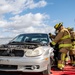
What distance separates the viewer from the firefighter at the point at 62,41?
28.6 ft

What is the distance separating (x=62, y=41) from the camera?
8797 millimetres

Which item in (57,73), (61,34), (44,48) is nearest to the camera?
(44,48)

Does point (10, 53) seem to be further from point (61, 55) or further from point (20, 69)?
point (61, 55)

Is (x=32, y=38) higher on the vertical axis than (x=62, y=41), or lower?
higher

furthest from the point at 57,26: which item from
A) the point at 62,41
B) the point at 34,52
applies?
the point at 34,52

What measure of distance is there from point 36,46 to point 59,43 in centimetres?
192

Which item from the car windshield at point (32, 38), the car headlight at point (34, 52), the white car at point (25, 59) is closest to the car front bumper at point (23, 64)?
the white car at point (25, 59)

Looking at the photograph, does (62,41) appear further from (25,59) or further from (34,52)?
(25,59)

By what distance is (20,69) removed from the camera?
22.0 feet

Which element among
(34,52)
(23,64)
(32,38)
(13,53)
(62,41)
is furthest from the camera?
(32,38)

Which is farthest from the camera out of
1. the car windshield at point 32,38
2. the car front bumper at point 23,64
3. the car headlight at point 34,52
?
the car windshield at point 32,38

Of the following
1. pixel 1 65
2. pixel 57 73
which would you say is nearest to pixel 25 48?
pixel 1 65

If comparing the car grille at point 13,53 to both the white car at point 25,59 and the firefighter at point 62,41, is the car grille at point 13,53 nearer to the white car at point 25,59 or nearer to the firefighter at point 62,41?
the white car at point 25,59

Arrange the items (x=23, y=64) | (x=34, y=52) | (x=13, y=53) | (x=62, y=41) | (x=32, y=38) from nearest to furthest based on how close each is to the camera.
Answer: (x=23, y=64), (x=34, y=52), (x=13, y=53), (x=62, y=41), (x=32, y=38)
